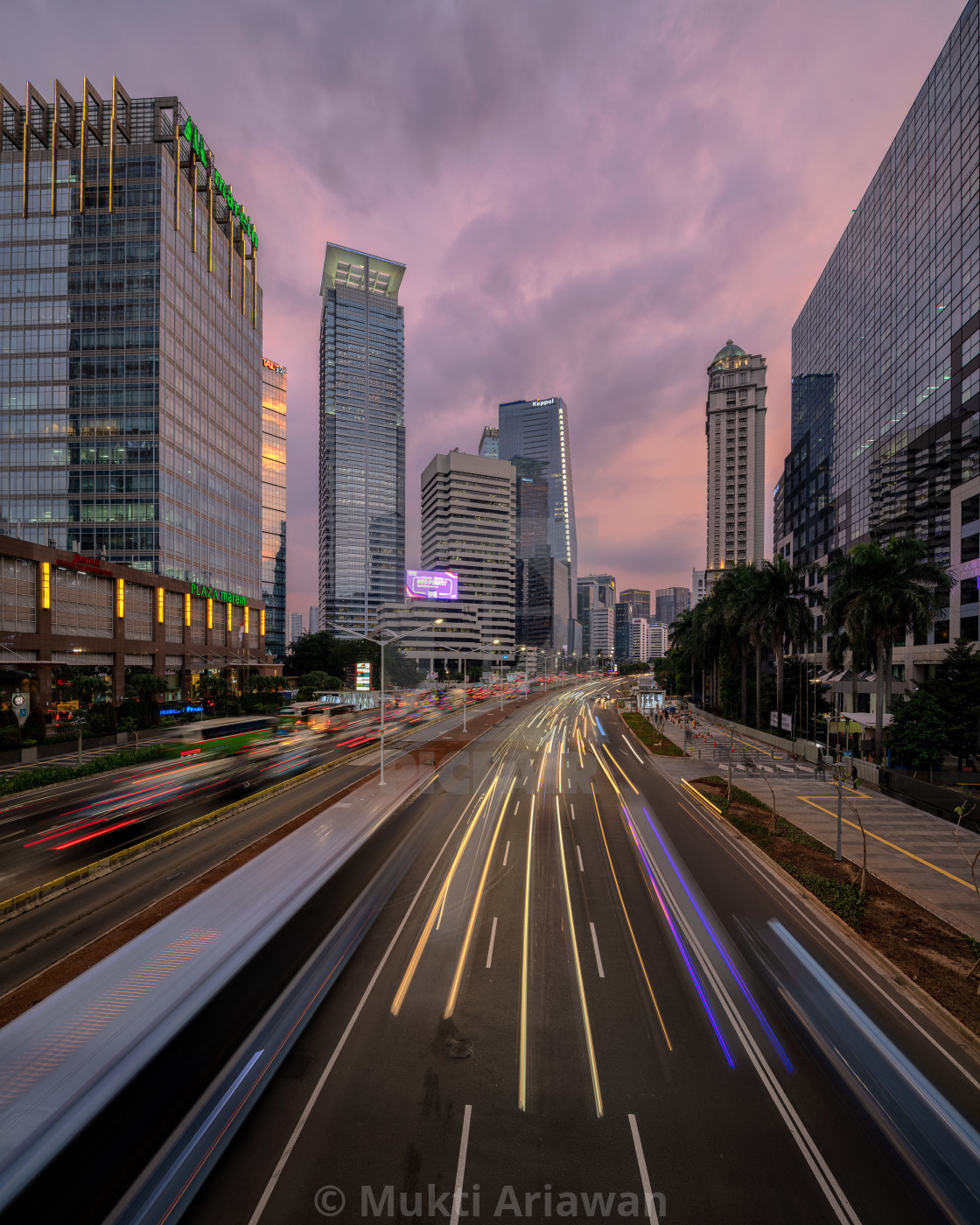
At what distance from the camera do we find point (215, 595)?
8450 centimetres

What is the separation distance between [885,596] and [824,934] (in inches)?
1292

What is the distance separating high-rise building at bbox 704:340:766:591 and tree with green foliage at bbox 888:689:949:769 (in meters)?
155

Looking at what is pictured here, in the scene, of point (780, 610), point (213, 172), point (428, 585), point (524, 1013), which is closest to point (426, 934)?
point (524, 1013)

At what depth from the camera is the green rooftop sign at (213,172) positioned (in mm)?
85625

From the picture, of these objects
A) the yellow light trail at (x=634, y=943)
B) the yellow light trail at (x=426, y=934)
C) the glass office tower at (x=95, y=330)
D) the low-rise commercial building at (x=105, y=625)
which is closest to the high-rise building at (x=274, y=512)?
the low-rise commercial building at (x=105, y=625)

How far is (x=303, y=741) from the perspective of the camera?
2079 inches

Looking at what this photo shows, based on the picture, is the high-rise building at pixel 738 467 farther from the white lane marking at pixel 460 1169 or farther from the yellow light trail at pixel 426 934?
the white lane marking at pixel 460 1169

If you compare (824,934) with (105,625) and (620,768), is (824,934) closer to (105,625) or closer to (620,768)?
(620,768)

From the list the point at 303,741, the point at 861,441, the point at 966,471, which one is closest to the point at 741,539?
the point at 861,441

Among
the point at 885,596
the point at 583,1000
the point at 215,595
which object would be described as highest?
the point at 215,595

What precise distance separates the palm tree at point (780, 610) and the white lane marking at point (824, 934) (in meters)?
34.1

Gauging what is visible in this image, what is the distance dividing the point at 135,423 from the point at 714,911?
307 feet

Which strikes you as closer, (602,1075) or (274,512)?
(602,1075)

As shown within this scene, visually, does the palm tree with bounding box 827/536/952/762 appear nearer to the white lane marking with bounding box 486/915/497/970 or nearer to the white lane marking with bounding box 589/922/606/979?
the white lane marking with bounding box 589/922/606/979
